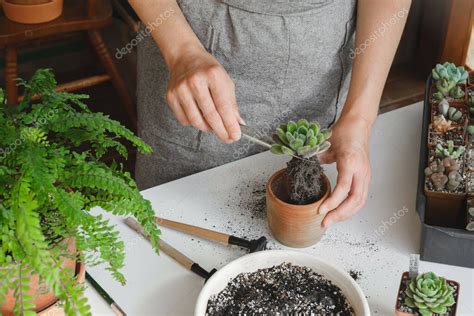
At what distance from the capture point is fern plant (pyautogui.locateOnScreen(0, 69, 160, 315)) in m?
0.77

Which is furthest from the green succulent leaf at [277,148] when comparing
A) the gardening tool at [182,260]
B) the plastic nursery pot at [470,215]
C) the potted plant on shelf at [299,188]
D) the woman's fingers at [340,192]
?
the plastic nursery pot at [470,215]

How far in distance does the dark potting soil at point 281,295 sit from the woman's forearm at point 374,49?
399 mm

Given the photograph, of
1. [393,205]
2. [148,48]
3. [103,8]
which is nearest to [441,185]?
[393,205]

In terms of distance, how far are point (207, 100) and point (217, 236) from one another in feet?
0.84

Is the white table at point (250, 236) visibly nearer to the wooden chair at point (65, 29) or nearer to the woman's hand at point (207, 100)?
the woman's hand at point (207, 100)

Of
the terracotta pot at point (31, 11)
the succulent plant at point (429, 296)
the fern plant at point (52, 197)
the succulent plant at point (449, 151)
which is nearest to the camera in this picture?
the fern plant at point (52, 197)

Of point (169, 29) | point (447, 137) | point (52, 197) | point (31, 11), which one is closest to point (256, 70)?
point (169, 29)

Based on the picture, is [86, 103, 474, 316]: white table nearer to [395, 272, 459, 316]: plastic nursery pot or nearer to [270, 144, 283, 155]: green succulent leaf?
[395, 272, 459, 316]: plastic nursery pot

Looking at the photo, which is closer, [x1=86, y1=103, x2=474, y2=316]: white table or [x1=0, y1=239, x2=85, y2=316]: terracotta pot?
[x1=0, y1=239, x2=85, y2=316]: terracotta pot

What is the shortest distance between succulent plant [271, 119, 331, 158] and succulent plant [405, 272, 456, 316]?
0.28m

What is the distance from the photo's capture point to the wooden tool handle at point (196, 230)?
119cm

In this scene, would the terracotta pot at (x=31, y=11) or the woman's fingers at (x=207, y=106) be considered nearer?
the woman's fingers at (x=207, y=106)

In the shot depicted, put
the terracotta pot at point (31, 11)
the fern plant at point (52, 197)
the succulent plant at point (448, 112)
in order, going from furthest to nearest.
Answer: the terracotta pot at point (31, 11) → the succulent plant at point (448, 112) → the fern plant at point (52, 197)

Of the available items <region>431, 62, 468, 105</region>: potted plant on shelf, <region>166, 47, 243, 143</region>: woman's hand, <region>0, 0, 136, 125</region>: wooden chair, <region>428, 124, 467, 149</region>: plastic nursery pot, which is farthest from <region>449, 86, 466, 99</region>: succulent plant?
<region>0, 0, 136, 125</region>: wooden chair
